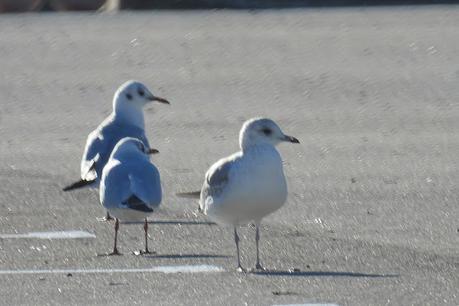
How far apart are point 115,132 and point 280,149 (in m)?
3.79

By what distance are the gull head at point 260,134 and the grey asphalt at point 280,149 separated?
726 millimetres

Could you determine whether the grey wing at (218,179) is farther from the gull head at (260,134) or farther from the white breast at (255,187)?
the gull head at (260,134)

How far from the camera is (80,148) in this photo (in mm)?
16078

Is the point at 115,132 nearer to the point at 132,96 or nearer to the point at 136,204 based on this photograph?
the point at 132,96

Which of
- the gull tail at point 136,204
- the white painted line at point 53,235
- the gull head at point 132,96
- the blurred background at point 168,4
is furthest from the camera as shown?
the blurred background at point 168,4

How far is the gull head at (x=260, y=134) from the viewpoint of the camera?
9922 mm

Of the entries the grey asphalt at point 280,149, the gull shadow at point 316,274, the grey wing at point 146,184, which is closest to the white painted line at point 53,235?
the grey asphalt at point 280,149

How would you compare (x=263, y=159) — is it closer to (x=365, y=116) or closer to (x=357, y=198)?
(x=357, y=198)

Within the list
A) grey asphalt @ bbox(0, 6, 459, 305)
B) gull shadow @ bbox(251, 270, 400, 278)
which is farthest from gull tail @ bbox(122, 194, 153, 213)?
gull shadow @ bbox(251, 270, 400, 278)

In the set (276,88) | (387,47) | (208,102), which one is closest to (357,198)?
(208,102)

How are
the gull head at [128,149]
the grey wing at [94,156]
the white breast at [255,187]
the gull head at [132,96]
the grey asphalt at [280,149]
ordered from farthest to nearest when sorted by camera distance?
the gull head at [132,96], the grey wing at [94,156], the gull head at [128,149], the white breast at [255,187], the grey asphalt at [280,149]

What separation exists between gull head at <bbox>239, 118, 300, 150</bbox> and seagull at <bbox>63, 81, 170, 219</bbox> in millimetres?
1800

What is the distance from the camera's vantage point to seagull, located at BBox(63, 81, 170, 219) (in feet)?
38.8

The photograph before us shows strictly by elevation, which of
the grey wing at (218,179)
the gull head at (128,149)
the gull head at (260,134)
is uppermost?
the gull head at (260,134)
